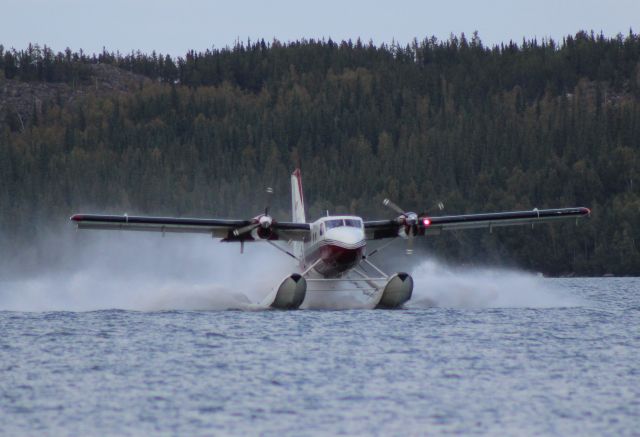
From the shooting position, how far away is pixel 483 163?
13762 cm

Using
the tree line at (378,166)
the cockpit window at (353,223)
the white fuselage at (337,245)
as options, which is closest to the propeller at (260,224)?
the white fuselage at (337,245)

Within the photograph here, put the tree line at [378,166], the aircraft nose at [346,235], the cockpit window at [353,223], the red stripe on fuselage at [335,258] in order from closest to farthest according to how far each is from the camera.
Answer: the aircraft nose at [346,235], the red stripe on fuselage at [335,258], the cockpit window at [353,223], the tree line at [378,166]

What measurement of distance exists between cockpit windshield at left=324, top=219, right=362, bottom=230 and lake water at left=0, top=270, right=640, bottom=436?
275 cm

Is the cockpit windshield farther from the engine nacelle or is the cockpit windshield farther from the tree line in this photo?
the tree line

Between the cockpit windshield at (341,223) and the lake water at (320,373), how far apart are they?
9.02ft

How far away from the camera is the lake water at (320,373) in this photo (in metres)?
18.4

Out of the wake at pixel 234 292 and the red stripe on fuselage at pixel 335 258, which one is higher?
the red stripe on fuselage at pixel 335 258

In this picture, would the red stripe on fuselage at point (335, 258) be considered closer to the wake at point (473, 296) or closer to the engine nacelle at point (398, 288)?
the engine nacelle at point (398, 288)

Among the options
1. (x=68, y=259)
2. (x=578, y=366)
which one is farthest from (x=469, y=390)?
(x=68, y=259)

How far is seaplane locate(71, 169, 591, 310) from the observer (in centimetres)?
3488

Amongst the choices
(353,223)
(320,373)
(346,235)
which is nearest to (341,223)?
(353,223)

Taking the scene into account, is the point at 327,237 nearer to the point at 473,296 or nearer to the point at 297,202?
the point at 473,296

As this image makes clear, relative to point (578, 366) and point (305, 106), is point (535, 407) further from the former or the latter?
point (305, 106)

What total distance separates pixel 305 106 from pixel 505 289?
150 metres
